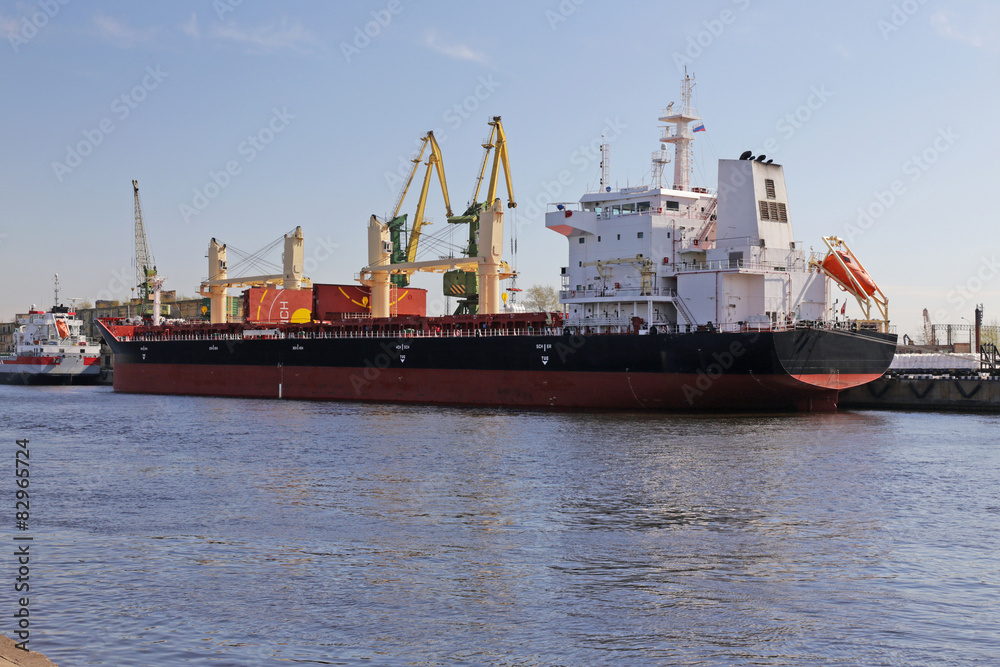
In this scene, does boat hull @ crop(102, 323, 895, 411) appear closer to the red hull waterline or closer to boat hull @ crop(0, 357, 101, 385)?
the red hull waterline

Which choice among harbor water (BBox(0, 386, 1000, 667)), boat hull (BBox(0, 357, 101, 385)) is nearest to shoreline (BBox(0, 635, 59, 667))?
harbor water (BBox(0, 386, 1000, 667))

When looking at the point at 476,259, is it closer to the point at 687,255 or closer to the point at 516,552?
the point at 687,255

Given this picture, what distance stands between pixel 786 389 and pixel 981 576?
18.1 metres

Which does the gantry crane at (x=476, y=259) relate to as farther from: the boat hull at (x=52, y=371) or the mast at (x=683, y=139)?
the boat hull at (x=52, y=371)

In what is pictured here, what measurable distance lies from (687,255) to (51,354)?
51.2m

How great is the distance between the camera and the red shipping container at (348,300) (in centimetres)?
4600

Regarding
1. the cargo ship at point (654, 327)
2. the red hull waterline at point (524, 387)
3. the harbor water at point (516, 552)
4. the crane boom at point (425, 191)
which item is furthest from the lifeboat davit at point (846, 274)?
the crane boom at point (425, 191)

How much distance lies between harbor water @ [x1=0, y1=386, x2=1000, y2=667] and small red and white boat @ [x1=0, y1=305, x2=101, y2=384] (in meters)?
46.5

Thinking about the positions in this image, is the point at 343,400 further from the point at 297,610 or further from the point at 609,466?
the point at 297,610

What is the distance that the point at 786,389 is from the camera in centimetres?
2897

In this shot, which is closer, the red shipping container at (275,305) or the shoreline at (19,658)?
the shoreline at (19,658)

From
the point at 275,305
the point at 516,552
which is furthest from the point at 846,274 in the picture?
the point at 275,305

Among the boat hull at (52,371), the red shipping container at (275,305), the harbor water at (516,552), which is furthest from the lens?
the boat hull at (52,371)

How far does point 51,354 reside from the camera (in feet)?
221
